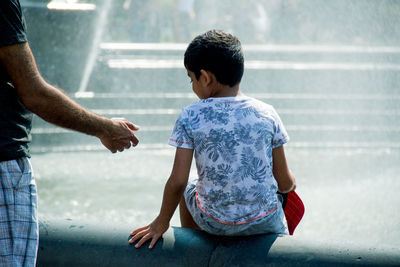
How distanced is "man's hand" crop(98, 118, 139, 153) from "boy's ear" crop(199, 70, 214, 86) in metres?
0.31

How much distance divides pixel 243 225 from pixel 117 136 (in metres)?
0.53

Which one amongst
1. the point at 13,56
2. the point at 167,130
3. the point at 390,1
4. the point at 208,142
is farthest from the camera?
the point at 390,1

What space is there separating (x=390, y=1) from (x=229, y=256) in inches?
283

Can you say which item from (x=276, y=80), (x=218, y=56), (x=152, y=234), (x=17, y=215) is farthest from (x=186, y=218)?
(x=276, y=80)

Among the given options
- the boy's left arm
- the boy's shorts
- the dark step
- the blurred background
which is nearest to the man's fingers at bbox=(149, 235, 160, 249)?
the boy's left arm

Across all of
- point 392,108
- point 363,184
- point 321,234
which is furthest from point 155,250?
point 392,108

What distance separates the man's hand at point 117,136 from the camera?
5.97 feet

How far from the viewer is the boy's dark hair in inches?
73.9

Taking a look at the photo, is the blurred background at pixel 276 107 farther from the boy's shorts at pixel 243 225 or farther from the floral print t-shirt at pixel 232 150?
the floral print t-shirt at pixel 232 150

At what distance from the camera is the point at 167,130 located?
6219mm

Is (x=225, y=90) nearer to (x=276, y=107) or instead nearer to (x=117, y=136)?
(x=117, y=136)

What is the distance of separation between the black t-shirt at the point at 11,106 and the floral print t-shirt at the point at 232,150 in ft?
1.65

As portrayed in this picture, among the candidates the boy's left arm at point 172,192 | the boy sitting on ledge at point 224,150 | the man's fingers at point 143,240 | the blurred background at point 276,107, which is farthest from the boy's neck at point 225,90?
the blurred background at point 276,107

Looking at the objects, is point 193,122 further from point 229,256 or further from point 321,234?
point 321,234
